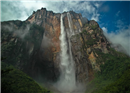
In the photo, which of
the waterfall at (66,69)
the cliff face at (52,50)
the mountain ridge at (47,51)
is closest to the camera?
the mountain ridge at (47,51)

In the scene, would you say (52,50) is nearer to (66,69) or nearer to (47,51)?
(47,51)

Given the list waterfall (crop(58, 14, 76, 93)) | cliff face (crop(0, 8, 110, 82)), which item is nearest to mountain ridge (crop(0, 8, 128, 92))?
cliff face (crop(0, 8, 110, 82))

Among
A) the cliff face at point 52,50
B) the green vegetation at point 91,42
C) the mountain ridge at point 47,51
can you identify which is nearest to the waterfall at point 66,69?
the mountain ridge at point 47,51

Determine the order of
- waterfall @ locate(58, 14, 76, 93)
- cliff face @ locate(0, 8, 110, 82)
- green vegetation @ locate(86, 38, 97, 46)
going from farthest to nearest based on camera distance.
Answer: green vegetation @ locate(86, 38, 97, 46), waterfall @ locate(58, 14, 76, 93), cliff face @ locate(0, 8, 110, 82)

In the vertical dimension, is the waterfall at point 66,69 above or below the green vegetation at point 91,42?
below

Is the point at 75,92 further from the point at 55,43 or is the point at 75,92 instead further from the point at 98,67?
the point at 55,43

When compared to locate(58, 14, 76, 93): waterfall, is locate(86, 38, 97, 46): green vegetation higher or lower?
higher

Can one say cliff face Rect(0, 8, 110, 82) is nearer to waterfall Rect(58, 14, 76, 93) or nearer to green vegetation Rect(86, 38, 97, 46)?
green vegetation Rect(86, 38, 97, 46)

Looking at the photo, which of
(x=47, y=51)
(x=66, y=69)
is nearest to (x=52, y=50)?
(x=47, y=51)

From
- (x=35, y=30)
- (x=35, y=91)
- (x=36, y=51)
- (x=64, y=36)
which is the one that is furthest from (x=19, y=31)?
(x=35, y=91)

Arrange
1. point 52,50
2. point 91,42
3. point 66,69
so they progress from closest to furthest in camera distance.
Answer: point 91,42, point 66,69, point 52,50

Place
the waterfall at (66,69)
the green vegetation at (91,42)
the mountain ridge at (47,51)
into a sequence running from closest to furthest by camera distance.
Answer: the mountain ridge at (47,51) → the waterfall at (66,69) → the green vegetation at (91,42)

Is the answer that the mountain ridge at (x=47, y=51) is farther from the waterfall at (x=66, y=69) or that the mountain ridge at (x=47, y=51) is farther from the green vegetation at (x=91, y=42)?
the waterfall at (x=66, y=69)
